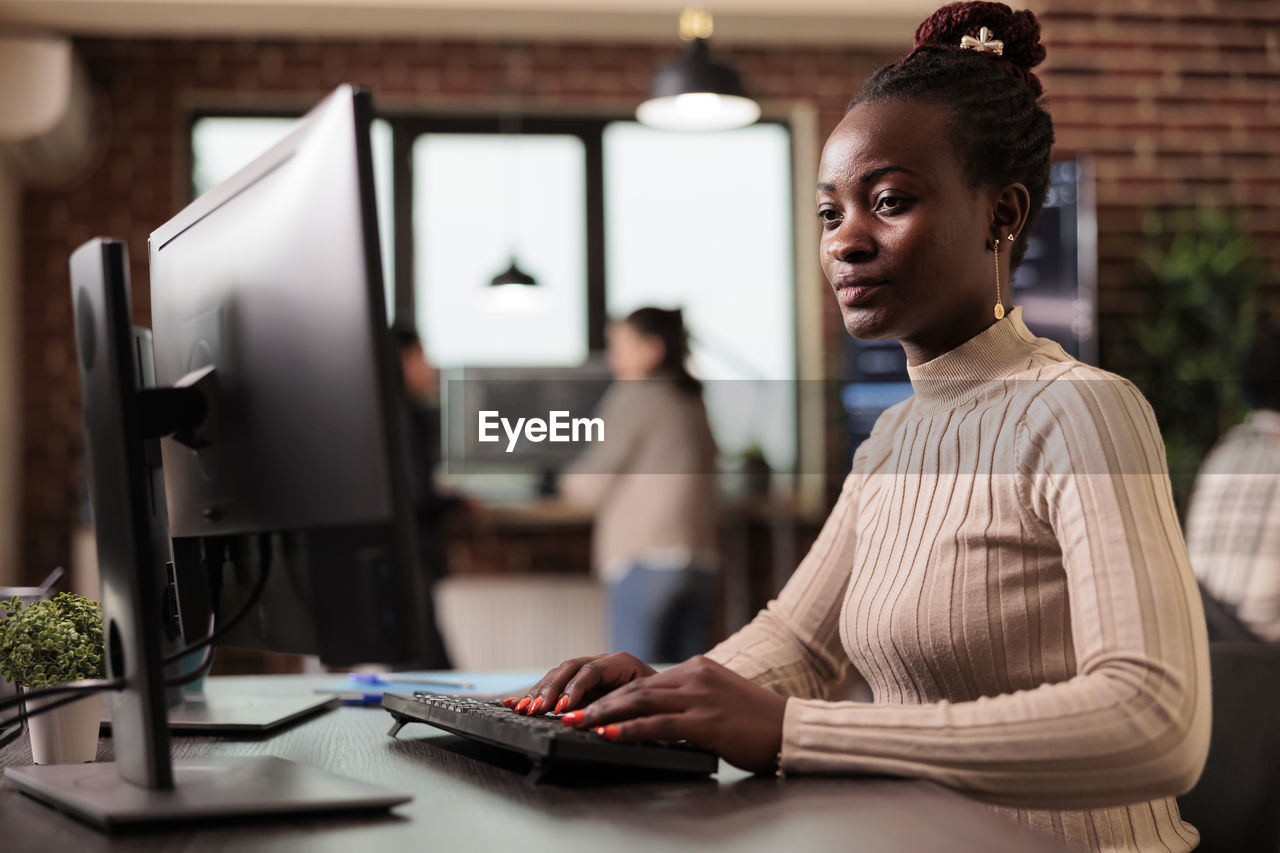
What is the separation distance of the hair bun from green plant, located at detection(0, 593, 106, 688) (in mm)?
937

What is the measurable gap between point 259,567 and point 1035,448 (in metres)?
0.62

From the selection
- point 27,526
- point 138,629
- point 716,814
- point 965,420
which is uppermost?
A: point 965,420

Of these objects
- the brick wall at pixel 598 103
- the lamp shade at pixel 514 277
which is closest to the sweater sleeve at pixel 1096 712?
the lamp shade at pixel 514 277

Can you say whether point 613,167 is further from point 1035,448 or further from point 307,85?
point 1035,448

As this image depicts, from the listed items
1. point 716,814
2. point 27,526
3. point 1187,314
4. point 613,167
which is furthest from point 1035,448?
point 27,526

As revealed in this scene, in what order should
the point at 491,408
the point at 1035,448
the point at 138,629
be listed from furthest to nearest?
the point at 491,408 → the point at 1035,448 → the point at 138,629

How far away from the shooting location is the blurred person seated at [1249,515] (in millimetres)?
2732

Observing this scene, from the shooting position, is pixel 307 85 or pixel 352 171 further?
pixel 307 85

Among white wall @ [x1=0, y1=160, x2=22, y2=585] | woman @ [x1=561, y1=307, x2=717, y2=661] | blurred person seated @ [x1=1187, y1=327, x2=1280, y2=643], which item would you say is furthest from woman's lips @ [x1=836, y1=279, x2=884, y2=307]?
white wall @ [x1=0, y1=160, x2=22, y2=585]

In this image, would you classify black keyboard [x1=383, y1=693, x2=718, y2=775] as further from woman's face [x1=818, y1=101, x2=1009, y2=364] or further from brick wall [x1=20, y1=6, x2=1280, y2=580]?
brick wall [x1=20, y1=6, x2=1280, y2=580]

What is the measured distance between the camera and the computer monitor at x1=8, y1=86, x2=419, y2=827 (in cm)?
72


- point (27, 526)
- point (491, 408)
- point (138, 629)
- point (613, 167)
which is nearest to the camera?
point (138, 629)

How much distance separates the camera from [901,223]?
1077 millimetres

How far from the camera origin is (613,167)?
17.3 ft
